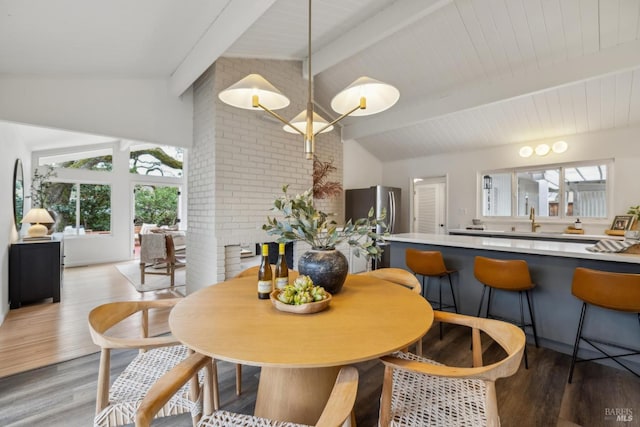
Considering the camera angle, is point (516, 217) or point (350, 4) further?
point (516, 217)

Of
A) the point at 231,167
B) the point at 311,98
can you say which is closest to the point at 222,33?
the point at 311,98

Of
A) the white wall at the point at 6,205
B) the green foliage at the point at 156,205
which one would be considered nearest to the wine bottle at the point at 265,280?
the white wall at the point at 6,205

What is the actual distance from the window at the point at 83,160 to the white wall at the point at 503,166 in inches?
203

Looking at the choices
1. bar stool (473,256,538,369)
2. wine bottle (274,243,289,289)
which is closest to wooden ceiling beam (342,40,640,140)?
bar stool (473,256,538,369)

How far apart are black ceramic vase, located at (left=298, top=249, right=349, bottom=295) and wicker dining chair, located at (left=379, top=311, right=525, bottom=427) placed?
18.8 inches

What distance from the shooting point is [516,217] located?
5.09m

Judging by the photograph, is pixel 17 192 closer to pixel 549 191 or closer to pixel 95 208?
pixel 95 208

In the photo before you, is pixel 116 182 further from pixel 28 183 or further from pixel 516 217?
pixel 516 217

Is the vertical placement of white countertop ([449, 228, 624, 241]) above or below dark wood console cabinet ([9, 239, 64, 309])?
above

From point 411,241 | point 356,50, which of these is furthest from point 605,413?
point 356,50

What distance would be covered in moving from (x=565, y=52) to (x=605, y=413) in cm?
351

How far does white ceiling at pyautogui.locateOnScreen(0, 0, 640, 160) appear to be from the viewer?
214cm

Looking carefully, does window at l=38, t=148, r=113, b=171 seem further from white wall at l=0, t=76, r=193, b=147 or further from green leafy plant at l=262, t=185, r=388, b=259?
green leafy plant at l=262, t=185, r=388, b=259

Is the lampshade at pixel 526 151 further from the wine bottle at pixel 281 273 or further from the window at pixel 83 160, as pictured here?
the window at pixel 83 160
